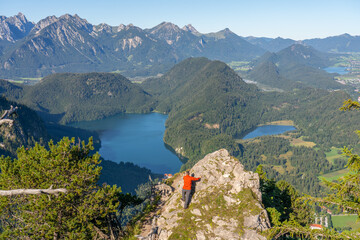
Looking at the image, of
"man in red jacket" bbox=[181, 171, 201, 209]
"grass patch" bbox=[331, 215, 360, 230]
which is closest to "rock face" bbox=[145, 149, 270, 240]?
"man in red jacket" bbox=[181, 171, 201, 209]

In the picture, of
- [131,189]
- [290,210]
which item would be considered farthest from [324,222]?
[131,189]

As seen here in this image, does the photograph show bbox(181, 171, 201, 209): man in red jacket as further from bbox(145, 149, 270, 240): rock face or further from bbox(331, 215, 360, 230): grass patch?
bbox(331, 215, 360, 230): grass patch

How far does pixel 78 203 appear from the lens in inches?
998

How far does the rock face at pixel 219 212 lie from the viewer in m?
23.8

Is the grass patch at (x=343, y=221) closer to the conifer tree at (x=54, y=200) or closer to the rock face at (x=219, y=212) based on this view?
the rock face at (x=219, y=212)

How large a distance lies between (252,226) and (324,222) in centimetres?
12561

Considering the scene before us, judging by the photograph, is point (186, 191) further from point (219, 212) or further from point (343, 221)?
point (343, 221)

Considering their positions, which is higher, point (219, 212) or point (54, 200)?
point (54, 200)

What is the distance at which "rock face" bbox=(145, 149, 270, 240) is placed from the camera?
77.9ft

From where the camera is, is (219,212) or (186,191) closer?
(219,212)

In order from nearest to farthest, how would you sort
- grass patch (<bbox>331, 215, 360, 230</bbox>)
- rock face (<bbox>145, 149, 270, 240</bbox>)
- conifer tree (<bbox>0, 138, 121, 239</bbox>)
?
conifer tree (<bbox>0, 138, 121, 239</bbox>) → rock face (<bbox>145, 149, 270, 240</bbox>) → grass patch (<bbox>331, 215, 360, 230</bbox>)

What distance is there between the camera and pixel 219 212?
2564 centimetres

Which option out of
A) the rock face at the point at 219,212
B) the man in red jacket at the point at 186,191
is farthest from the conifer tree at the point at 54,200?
the man in red jacket at the point at 186,191

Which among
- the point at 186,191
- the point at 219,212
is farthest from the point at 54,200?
the point at 219,212
